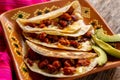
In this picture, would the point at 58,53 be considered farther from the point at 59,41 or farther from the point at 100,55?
the point at 100,55

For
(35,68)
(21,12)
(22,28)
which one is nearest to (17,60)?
(35,68)

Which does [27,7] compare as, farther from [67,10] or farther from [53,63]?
[53,63]

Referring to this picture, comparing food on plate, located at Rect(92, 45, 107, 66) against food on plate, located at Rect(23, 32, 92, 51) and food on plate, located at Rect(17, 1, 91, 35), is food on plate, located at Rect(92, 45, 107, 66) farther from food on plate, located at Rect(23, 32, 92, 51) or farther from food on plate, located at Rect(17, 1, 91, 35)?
food on plate, located at Rect(17, 1, 91, 35)

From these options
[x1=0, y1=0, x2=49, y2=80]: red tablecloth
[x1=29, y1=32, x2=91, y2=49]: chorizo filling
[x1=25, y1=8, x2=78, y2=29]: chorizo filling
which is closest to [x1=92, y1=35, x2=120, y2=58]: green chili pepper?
[x1=29, y1=32, x2=91, y2=49]: chorizo filling

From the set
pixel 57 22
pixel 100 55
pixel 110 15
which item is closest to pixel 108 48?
pixel 100 55

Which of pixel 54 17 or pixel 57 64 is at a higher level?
pixel 54 17
